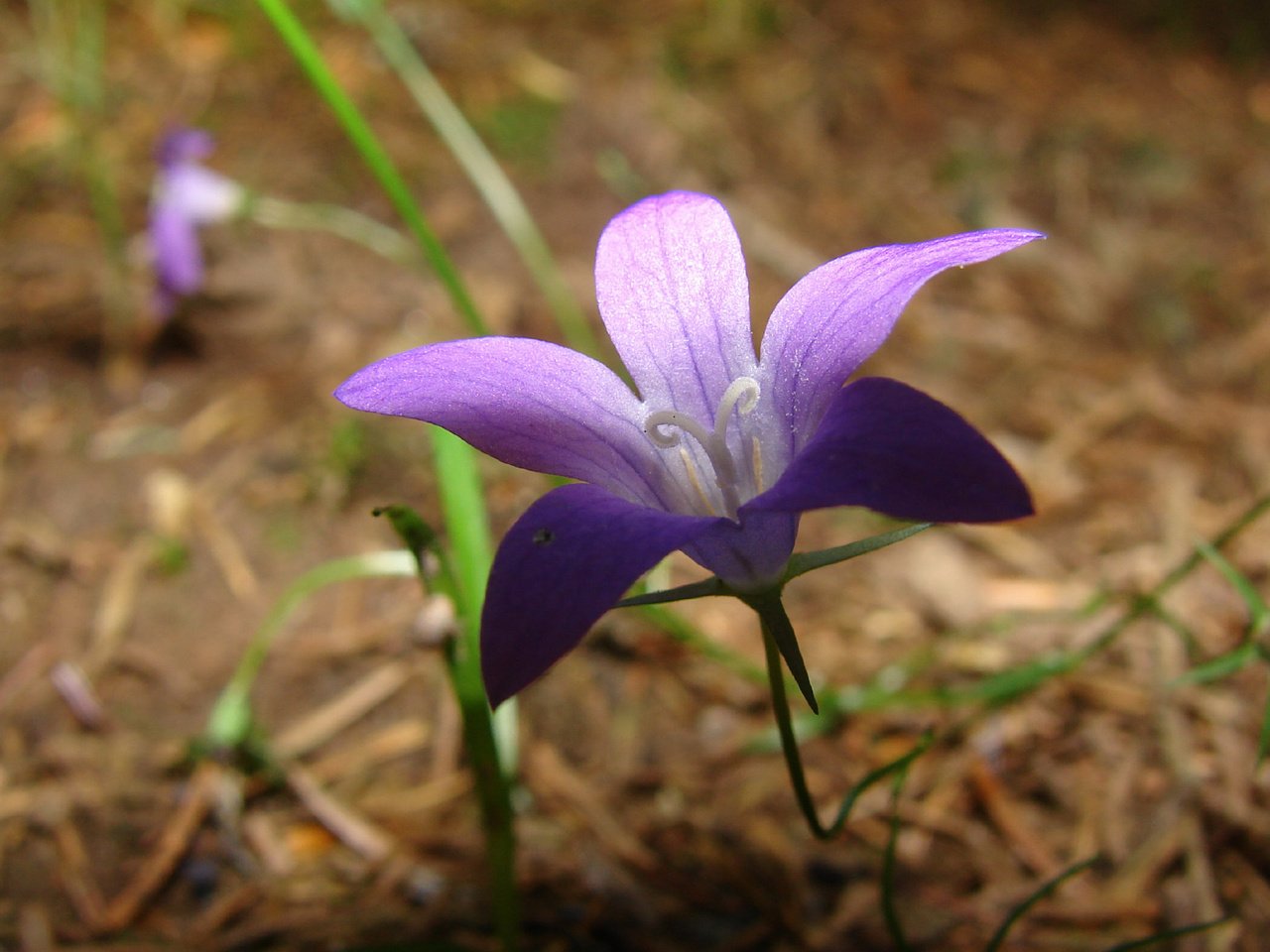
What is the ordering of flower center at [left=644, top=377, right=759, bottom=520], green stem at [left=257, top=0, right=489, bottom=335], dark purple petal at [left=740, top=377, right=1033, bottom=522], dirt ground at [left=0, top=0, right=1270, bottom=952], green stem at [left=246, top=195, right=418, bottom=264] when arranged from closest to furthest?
dark purple petal at [left=740, top=377, right=1033, bottom=522] < flower center at [left=644, top=377, right=759, bottom=520] < green stem at [left=257, top=0, right=489, bottom=335] < dirt ground at [left=0, top=0, right=1270, bottom=952] < green stem at [left=246, top=195, right=418, bottom=264]

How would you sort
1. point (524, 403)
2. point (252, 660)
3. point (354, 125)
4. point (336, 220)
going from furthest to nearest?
point (336, 220)
point (252, 660)
point (354, 125)
point (524, 403)

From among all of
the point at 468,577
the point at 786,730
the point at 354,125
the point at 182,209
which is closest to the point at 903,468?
the point at 786,730

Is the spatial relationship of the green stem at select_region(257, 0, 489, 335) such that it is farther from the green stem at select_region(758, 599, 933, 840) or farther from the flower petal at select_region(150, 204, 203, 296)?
the flower petal at select_region(150, 204, 203, 296)

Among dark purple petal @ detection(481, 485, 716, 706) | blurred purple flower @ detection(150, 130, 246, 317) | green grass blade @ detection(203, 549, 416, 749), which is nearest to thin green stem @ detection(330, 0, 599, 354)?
blurred purple flower @ detection(150, 130, 246, 317)

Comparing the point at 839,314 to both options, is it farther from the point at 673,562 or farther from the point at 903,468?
the point at 673,562

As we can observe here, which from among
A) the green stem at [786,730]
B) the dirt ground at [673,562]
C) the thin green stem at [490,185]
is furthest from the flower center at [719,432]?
the thin green stem at [490,185]

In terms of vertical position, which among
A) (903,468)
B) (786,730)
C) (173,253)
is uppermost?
(173,253)
